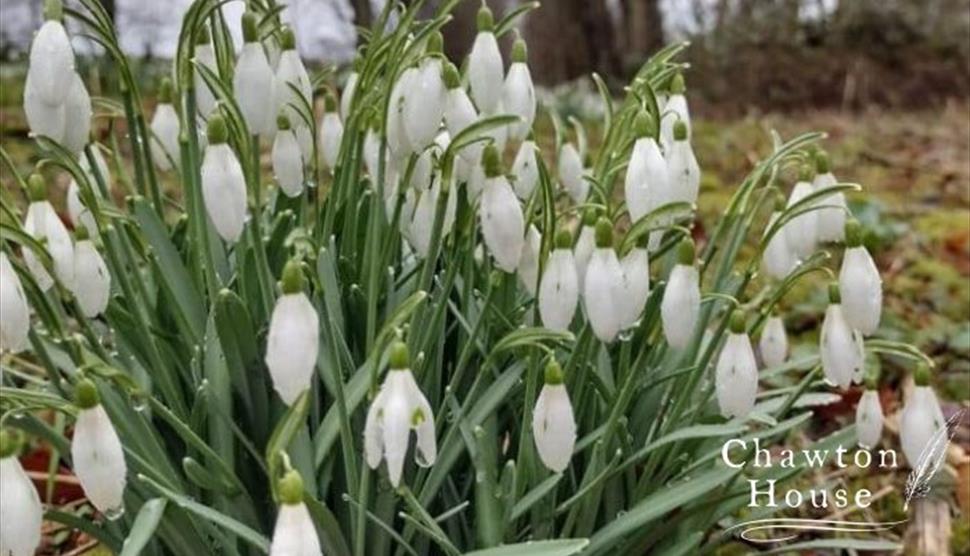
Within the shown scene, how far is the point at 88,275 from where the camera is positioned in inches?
44.7

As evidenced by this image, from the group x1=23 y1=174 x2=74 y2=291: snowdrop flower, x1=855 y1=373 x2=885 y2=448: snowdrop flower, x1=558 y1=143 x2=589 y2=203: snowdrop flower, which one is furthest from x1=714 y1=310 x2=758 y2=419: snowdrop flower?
x1=23 y1=174 x2=74 y2=291: snowdrop flower

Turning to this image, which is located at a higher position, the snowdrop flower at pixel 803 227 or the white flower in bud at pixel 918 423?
the snowdrop flower at pixel 803 227

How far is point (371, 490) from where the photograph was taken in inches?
48.8

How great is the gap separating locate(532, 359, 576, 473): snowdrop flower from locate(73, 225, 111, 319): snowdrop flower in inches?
17.5

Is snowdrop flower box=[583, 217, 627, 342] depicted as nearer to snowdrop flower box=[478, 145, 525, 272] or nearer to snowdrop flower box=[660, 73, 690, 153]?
snowdrop flower box=[478, 145, 525, 272]

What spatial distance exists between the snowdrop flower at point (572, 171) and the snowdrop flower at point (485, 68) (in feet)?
1.06

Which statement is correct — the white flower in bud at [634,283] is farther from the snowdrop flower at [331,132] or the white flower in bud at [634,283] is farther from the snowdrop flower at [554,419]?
the snowdrop flower at [331,132]

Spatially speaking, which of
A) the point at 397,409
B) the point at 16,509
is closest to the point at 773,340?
the point at 397,409

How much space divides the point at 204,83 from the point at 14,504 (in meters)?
0.56

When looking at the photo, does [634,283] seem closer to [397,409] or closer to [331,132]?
[397,409]

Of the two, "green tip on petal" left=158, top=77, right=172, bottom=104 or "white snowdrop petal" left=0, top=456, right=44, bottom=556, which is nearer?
"white snowdrop petal" left=0, top=456, right=44, bottom=556

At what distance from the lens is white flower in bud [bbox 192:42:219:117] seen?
1.30m

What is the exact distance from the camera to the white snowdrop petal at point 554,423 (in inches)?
41.8

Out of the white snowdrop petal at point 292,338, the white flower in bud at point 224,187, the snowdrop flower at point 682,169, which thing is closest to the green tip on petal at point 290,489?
the white snowdrop petal at point 292,338
